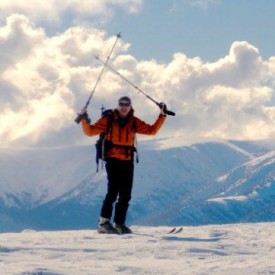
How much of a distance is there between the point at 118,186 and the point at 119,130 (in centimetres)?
135

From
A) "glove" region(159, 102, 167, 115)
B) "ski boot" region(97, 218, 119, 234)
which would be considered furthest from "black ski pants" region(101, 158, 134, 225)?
"glove" region(159, 102, 167, 115)

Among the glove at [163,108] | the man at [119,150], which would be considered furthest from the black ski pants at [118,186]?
the glove at [163,108]

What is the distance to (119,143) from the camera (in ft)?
52.1

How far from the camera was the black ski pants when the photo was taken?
16047 mm

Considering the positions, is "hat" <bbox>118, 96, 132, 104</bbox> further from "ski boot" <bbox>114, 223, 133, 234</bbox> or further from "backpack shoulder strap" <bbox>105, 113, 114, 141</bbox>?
"ski boot" <bbox>114, 223, 133, 234</bbox>

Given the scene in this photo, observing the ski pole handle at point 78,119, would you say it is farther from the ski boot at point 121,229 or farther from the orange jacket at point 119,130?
the ski boot at point 121,229

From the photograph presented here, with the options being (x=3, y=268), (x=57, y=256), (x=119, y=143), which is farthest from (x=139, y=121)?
(x=3, y=268)

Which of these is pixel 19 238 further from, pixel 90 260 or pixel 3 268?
pixel 3 268

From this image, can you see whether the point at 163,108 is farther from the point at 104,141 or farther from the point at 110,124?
the point at 104,141

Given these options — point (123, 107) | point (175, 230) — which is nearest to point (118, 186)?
point (175, 230)

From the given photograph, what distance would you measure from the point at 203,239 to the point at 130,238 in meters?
1.46

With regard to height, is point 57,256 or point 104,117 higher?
point 104,117

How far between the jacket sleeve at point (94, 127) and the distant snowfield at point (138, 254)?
2.30 meters

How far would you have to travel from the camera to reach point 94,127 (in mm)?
15594
